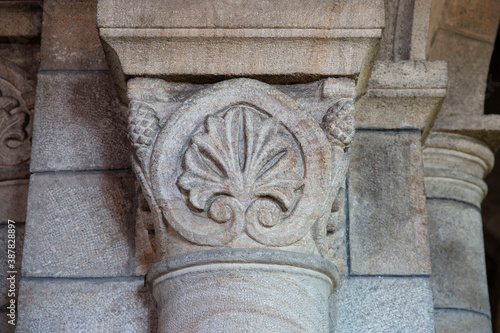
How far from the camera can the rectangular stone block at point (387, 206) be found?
1.71m

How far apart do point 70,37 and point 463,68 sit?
5.18 ft

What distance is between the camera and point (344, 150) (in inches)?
61.9

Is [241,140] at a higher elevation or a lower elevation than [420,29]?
lower

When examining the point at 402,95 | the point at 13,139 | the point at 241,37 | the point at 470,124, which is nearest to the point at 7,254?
the point at 13,139

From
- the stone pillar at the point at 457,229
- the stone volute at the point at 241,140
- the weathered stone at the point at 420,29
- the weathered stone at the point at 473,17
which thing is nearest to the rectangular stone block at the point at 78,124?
the stone volute at the point at 241,140

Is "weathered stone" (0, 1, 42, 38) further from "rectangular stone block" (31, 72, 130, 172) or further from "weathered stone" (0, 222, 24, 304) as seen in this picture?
"weathered stone" (0, 222, 24, 304)

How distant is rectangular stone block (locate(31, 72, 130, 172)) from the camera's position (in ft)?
5.82

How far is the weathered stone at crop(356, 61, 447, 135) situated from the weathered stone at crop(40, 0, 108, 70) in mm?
810

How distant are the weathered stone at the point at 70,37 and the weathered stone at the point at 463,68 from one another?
1.35 m

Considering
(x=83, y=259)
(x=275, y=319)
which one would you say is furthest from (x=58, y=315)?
(x=275, y=319)

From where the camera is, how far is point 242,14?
1529 mm

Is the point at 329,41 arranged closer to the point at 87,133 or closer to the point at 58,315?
the point at 87,133

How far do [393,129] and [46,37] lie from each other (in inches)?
43.5

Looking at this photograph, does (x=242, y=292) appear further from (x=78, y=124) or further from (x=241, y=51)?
(x=78, y=124)
